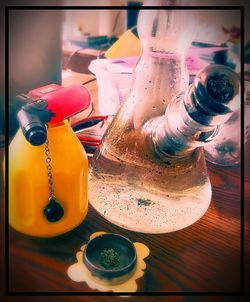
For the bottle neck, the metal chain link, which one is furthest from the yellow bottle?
the bottle neck

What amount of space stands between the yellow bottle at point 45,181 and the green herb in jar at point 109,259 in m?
0.06

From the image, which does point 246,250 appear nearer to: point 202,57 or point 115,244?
point 115,244

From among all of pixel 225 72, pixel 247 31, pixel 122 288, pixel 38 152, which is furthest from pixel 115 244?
pixel 247 31

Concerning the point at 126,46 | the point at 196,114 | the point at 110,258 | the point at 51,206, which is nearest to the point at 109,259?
the point at 110,258

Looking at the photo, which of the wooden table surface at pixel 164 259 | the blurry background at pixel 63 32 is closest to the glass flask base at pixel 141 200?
the wooden table surface at pixel 164 259

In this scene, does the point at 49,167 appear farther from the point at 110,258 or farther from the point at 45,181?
the point at 110,258

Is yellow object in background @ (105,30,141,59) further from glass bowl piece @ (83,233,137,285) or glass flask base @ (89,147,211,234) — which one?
glass bowl piece @ (83,233,137,285)

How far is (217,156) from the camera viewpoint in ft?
2.05

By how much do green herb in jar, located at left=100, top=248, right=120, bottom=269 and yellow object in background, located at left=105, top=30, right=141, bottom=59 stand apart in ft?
0.98

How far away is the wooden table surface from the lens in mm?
504

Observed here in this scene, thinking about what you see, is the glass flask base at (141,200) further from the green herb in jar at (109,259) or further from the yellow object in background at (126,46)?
the yellow object in background at (126,46)

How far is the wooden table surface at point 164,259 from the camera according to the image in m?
0.50

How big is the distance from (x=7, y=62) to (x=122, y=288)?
37cm

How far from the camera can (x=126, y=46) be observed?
0.59 metres
